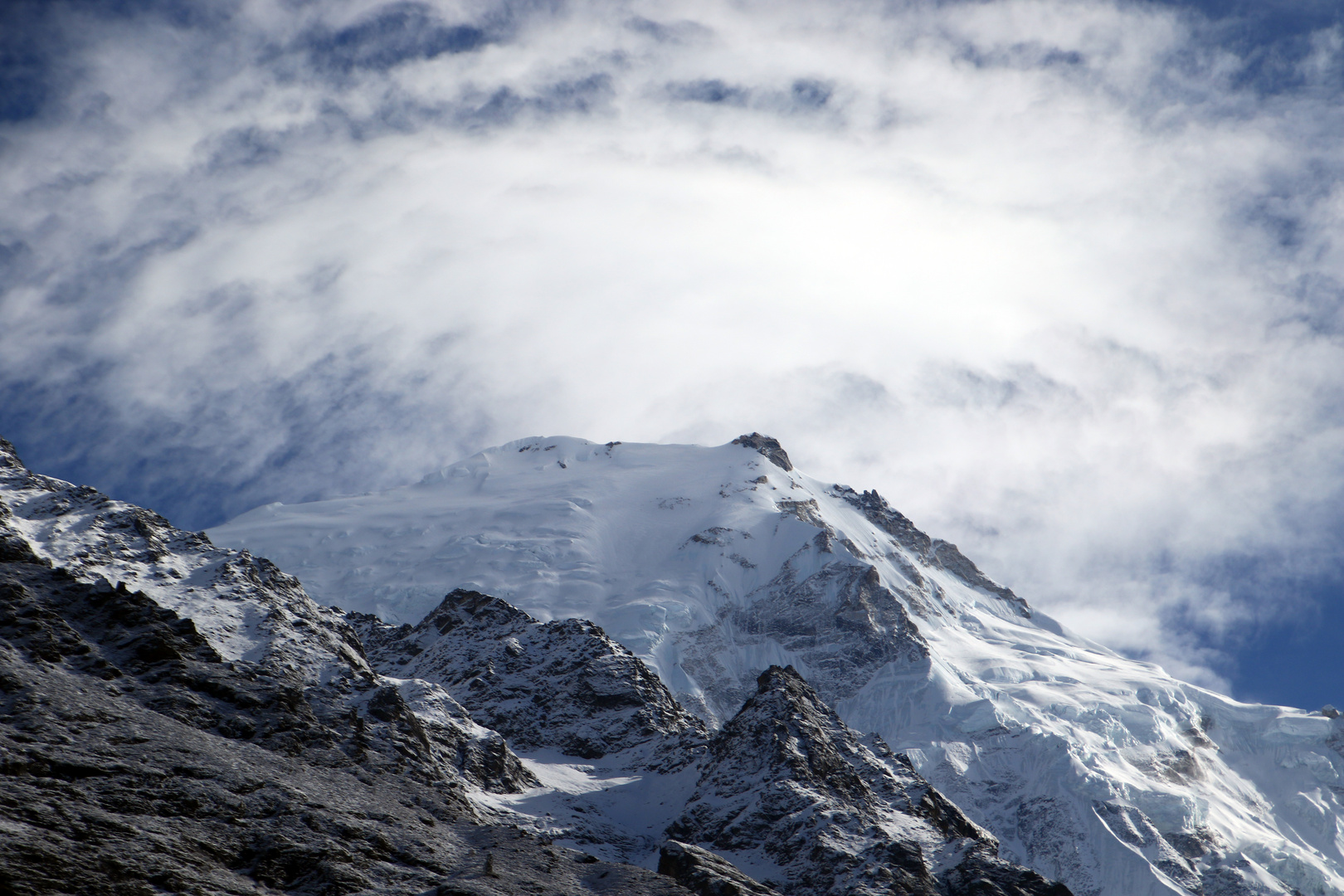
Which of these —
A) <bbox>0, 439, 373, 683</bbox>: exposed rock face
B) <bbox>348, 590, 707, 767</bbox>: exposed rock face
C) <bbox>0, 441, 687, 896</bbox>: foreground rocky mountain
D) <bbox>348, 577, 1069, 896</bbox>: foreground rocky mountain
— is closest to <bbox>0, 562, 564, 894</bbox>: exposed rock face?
<bbox>0, 441, 687, 896</bbox>: foreground rocky mountain

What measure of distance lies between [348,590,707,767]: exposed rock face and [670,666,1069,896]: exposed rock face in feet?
53.9

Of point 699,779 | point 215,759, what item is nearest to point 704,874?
point 215,759

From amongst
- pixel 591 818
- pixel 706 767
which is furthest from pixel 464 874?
pixel 706 767

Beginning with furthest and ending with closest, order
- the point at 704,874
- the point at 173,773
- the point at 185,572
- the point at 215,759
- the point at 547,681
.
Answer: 1. the point at 547,681
2. the point at 185,572
3. the point at 704,874
4. the point at 215,759
5. the point at 173,773

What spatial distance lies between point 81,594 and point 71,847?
39980 millimetres

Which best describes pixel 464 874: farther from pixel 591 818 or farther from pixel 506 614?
pixel 506 614

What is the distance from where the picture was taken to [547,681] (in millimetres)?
153250

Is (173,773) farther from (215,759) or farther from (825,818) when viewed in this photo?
(825,818)

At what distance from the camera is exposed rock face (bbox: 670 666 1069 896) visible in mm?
95250

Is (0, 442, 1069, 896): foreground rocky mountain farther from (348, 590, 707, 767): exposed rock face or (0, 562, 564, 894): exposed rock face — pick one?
(348, 590, 707, 767): exposed rock face

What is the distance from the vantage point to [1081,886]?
190m

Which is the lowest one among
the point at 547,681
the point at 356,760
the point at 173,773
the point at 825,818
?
the point at 547,681

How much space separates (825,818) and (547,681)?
60272mm

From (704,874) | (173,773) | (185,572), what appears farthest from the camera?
(185,572)
